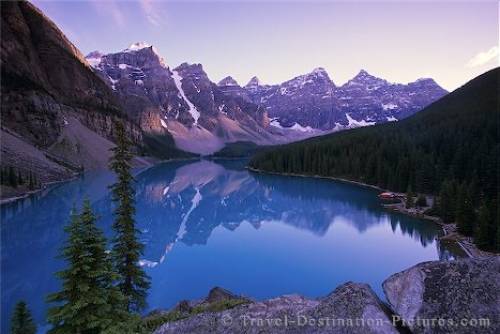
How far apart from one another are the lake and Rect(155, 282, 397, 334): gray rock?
30.8ft

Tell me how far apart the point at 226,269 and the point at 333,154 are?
362 feet

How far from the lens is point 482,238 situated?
43.9 m

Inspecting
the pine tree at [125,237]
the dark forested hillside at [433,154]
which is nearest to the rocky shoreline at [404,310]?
the pine tree at [125,237]

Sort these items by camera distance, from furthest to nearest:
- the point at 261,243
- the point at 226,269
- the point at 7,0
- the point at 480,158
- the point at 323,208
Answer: the point at 7,0
the point at 480,158
the point at 323,208
the point at 261,243
the point at 226,269

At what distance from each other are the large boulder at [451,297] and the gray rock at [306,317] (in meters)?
0.42

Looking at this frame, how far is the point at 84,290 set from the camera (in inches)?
514

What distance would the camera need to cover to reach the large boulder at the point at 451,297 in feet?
17.3

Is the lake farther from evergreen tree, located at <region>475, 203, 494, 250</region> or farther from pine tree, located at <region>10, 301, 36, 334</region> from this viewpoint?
pine tree, located at <region>10, 301, 36, 334</region>

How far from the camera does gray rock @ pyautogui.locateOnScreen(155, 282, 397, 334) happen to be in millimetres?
5645

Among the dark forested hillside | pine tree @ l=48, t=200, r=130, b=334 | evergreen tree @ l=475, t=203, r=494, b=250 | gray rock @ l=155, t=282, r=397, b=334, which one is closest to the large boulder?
gray rock @ l=155, t=282, r=397, b=334

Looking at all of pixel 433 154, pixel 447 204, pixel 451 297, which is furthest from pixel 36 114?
pixel 451 297

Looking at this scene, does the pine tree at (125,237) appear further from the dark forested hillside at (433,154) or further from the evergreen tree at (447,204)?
the evergreen tree at (447,204)

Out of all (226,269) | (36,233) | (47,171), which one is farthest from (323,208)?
(47,171)

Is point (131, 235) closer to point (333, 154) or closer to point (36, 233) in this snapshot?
point (36, 233)
